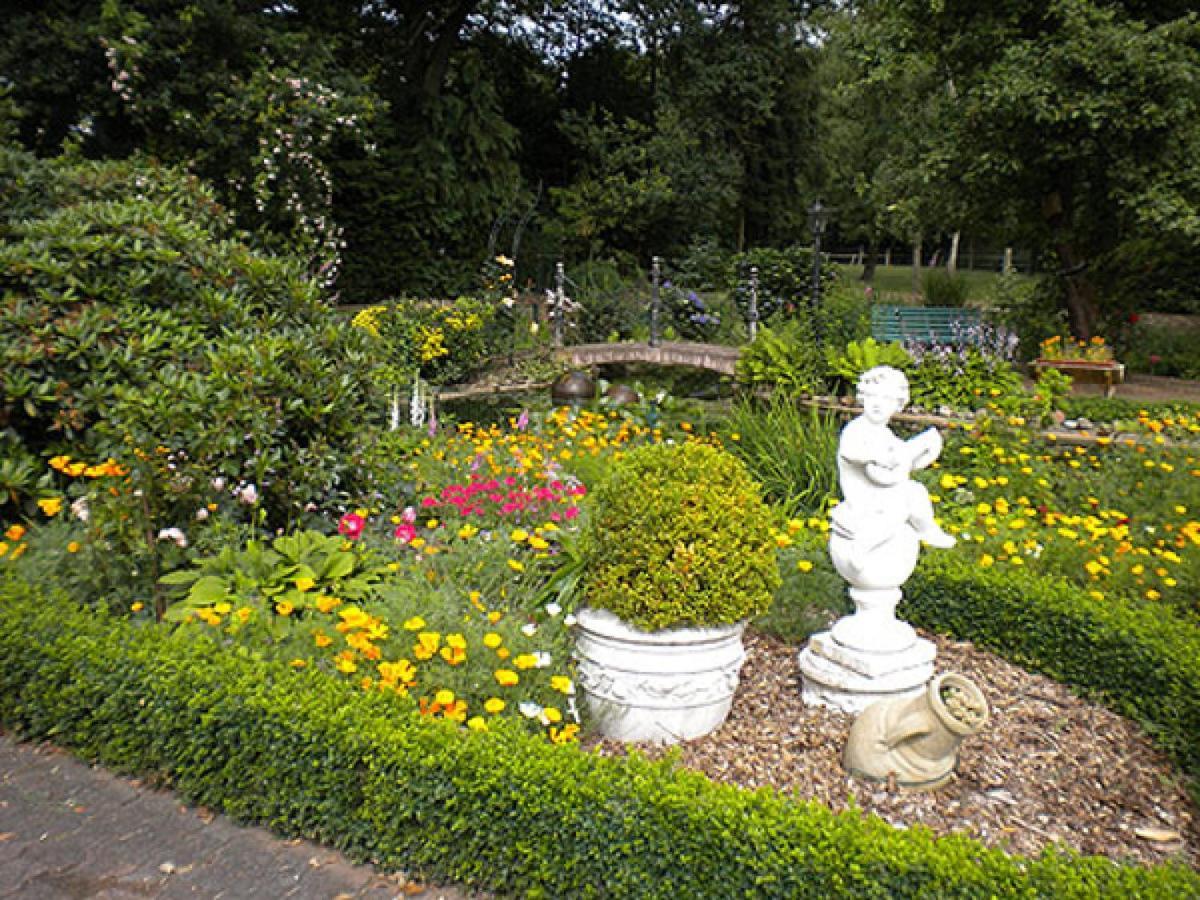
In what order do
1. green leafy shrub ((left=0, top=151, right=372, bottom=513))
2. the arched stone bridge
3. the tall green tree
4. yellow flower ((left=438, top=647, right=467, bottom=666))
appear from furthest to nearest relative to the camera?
the arched stone bridge, the tall green tree, green leafy shrub ((left=0, top=151, right=372, bottom=513)), yellow flower ((left=438, top=647, right=467, bottom=666))

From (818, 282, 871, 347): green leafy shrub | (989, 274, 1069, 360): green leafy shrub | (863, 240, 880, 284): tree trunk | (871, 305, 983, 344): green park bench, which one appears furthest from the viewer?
(863, 240, 880, 284): tree trunk

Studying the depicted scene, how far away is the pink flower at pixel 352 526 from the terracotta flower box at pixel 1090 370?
9453 mm

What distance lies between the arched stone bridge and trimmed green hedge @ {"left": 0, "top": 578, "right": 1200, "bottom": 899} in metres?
9.44

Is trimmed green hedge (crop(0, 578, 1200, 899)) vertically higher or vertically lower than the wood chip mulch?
higher

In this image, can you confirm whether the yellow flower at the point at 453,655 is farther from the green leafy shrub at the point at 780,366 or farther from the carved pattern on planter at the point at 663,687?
the green leafy shrub at the point at 780,366

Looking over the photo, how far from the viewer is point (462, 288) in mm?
15508

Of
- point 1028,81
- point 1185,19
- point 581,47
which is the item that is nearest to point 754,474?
point 1028,81

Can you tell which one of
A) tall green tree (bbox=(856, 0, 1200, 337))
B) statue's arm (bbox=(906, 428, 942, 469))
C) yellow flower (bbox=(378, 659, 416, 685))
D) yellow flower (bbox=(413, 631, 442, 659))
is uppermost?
tall green tree (bbox=(856, 0, 1200, 337))

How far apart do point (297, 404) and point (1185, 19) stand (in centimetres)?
1118

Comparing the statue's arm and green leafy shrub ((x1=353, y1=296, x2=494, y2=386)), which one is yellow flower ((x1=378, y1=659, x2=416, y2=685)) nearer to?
the statue's arm

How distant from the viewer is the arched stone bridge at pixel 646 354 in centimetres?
1230

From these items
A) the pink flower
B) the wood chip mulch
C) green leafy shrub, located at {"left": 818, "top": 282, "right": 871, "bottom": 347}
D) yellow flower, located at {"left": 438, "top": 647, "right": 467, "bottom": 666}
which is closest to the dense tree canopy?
green leafy shrub, located at {"left": 818, "top": 282, "right": 871, "bottom": 347}

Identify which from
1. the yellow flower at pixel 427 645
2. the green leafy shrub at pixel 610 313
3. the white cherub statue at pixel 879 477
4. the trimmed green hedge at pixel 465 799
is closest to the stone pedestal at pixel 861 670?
the white cherub statue at pixel 879 477

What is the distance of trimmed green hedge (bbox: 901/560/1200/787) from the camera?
356 centimetres
